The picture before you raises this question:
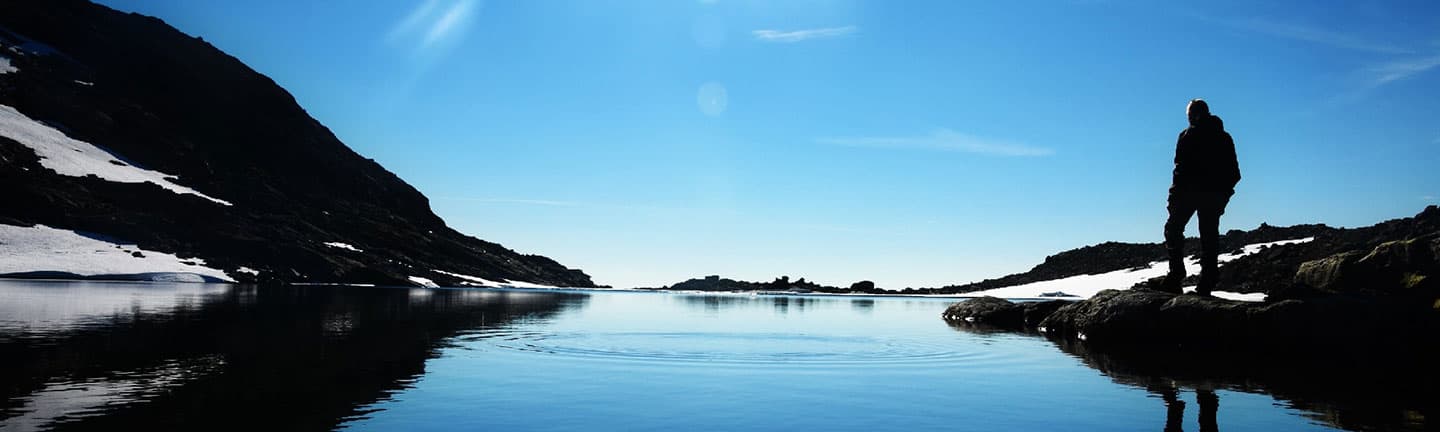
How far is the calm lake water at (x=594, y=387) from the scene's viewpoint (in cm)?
1358

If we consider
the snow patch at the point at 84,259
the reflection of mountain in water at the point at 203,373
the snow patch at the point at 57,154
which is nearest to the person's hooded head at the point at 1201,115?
the reflection of mountain in water at the point at 203,373

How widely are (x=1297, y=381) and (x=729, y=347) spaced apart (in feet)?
52.3

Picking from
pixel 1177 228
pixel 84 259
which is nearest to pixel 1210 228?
pixel 1177 228

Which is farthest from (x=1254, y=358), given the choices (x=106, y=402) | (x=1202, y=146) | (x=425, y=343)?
(x=106, y=402)

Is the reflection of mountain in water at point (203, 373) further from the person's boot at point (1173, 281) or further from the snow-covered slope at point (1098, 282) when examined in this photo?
the snow-covered slope at point (1098, 282)

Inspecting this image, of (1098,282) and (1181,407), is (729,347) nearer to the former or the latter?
(1181,407)

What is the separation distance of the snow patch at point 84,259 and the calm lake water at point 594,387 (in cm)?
10928

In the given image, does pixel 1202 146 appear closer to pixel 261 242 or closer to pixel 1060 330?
pixel 1060 330

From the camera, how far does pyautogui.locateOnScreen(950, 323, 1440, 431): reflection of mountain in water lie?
48.4 ft

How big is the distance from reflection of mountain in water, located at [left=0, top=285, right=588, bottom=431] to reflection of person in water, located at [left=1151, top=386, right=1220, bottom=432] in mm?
12772

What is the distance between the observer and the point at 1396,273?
27.0 m

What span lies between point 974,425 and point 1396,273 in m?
21.2

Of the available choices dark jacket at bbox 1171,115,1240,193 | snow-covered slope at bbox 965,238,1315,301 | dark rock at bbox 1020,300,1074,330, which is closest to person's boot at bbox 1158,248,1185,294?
dark jacket at bbox 1171,115,1240,193

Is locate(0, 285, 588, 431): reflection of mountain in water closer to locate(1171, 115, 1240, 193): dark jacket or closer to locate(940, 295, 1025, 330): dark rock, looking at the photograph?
locate(1171, 115, 1240, 193): dark jacket
